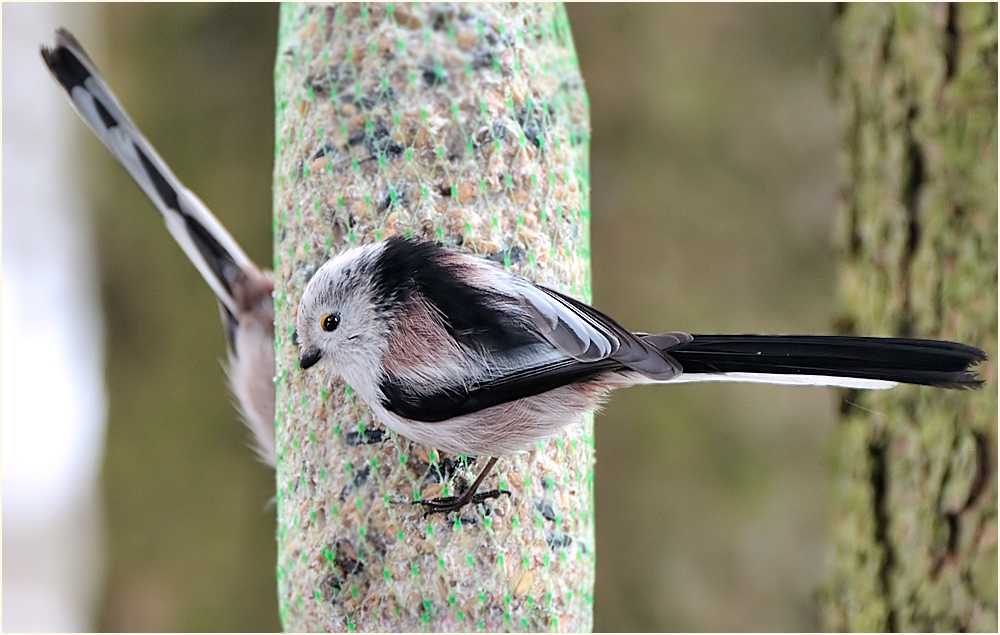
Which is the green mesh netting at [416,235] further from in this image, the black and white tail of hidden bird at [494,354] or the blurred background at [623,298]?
the blurred background at [623,298]

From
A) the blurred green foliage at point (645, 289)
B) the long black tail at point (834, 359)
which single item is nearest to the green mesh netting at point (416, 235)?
→ the long black tail at point (834, 359)

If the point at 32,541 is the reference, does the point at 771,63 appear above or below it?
above

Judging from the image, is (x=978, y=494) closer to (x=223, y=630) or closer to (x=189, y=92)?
(x=223, y=630)

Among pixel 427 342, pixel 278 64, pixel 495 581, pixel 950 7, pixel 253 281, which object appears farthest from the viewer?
pixel 950 7

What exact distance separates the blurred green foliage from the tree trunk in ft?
0.32

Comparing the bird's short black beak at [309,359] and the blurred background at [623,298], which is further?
the blurred background at [623,298]

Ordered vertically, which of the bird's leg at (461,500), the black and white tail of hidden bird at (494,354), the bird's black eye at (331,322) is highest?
the bird's black eye at (331,322)

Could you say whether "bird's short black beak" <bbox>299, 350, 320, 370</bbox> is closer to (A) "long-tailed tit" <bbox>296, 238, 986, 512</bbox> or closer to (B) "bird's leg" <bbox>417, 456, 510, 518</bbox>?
(A) "long-tailed tit" <bbox>296, 238, 986, 512</bbox>

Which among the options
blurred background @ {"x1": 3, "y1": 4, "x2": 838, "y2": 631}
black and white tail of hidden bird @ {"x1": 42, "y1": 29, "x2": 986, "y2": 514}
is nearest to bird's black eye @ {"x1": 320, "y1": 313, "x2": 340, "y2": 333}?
black and white tail of hidden bird @ {"x1": 42, "y1": 29, "x2": 986, "y2": 514}

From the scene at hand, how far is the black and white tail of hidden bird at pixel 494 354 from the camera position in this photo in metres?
1.43

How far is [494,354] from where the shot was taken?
148 centimetres

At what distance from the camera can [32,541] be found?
3482mm

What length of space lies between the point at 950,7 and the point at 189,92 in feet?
7.18

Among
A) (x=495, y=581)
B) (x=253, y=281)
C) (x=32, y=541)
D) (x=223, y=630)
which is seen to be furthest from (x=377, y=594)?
(x=32, y=541)
